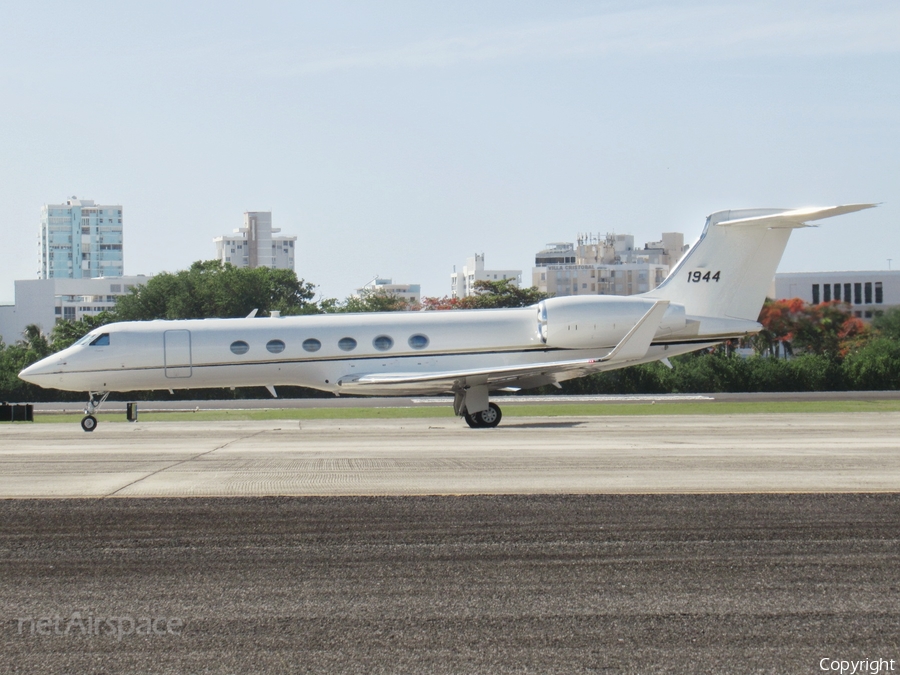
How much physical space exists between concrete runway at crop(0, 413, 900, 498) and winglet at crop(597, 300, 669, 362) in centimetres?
166

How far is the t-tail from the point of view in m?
25.9

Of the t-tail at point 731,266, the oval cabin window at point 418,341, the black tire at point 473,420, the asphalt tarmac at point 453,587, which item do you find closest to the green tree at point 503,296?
the t-tail at point 731,266

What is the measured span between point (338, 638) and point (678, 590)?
2636 millimetres

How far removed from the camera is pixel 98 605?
7.23m

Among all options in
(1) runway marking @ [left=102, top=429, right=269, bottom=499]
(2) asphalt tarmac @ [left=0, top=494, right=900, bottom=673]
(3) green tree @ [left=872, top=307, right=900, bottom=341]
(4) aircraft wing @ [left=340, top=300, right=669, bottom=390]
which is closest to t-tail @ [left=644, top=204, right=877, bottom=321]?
(4) aircraft wing @ [left=340, top=300, right=669, bottom=390]

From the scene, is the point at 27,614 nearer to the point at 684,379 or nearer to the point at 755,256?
the point at 755,256

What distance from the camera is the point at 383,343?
82.1 feet

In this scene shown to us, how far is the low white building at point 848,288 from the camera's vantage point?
385 ft

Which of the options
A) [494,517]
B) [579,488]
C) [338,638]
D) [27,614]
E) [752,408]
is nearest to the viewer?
[338,638]

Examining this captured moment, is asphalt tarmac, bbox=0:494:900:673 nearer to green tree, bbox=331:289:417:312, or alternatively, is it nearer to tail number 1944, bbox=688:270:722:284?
tail number 1944, bbox=688:270:722:284

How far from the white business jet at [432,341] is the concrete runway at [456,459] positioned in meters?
1.39

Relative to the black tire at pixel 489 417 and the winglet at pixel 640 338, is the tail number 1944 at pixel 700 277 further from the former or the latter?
the black tire at pixel 489 417

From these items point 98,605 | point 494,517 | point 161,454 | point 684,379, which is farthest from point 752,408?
point 98,605

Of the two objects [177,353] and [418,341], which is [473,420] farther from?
[177,353]
